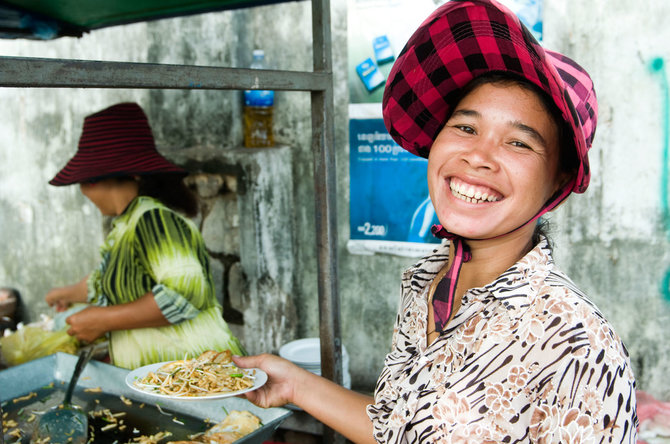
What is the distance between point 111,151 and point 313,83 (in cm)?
157

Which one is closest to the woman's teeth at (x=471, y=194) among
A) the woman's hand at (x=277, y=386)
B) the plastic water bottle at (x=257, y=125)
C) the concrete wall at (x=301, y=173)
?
the woman's hand at (x=277, y=386)

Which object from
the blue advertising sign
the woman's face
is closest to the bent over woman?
the blue advertising sign

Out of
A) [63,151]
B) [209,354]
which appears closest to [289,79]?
[209,354]

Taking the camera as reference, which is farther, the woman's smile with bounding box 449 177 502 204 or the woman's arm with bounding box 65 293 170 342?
the woman's arm with bounding box 65 293 170 342

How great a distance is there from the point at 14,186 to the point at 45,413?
411cm

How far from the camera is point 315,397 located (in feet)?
6.08

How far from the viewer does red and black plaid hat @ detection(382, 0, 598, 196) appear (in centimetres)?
132

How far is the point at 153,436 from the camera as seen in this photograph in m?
2.05

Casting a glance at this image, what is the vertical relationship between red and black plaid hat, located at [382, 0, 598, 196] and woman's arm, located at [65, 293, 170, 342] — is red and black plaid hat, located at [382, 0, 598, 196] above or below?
above

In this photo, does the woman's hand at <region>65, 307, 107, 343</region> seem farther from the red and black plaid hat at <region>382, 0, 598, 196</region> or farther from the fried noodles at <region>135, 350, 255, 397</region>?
the red and black plaid hat at <region>382, 0, 598, 196</region>

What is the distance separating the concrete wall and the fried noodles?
6.31ft

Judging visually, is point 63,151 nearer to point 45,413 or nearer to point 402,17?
point 402,17

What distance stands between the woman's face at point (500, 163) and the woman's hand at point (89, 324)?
208 centimetres

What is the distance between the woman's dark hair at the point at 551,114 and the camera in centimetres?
142
